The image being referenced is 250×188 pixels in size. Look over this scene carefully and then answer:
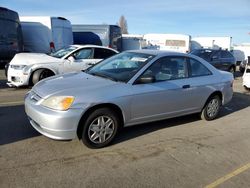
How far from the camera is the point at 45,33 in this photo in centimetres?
1438

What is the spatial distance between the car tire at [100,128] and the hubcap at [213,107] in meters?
2.66

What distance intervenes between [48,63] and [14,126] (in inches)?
160

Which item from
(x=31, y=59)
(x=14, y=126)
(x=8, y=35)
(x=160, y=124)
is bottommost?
(x=160, y=124)

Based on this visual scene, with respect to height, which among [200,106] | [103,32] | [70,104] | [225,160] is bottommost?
[225,160]

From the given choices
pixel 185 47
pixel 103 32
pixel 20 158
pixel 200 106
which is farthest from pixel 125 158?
pixel 185 47

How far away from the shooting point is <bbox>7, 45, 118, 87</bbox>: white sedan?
8.97 meters

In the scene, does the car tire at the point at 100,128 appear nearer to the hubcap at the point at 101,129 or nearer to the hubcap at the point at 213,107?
the hubcap at the point at 101,129

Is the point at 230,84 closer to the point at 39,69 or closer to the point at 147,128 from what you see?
the point at 147,128

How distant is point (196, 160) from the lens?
14.9ft

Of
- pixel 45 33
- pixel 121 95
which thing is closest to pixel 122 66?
pixel 121 95

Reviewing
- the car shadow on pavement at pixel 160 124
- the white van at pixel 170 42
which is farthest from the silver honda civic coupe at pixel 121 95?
the white van at pixel 170 42

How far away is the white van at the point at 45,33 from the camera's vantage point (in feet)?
46.5

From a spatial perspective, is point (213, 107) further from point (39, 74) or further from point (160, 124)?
point (39, 74)

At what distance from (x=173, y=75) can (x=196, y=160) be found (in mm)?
1846
